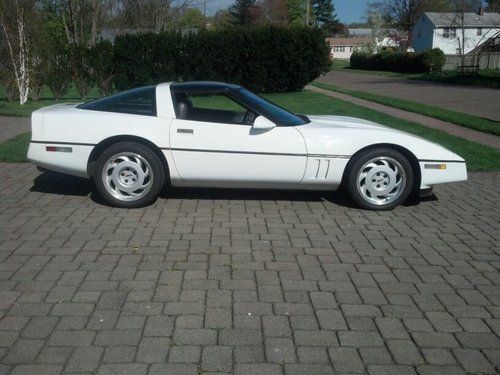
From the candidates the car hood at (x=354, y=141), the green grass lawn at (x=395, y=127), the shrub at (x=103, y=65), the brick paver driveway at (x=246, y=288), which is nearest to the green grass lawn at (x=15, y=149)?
the green grass lawn at (x=395, y=127)

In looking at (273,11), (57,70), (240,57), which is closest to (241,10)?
(273,11)

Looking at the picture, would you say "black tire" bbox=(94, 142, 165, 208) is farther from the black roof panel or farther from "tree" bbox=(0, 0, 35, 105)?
"tree" bbox=(0, 0, 35, 105)

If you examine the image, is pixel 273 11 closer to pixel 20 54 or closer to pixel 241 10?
pixel 241 10

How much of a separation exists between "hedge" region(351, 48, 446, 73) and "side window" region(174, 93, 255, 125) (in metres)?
42.1

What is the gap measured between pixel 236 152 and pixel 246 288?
216 cm

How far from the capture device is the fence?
48119 mm

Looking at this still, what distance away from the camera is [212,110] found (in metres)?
6.71

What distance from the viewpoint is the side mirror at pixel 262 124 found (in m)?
5.91

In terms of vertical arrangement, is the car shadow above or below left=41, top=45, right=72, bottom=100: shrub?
below

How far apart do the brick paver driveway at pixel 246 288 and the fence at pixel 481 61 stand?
45.9 metres

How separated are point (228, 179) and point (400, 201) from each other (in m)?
1.83

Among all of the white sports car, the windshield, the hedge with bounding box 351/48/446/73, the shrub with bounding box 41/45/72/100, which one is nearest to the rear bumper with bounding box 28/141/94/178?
the white sports car

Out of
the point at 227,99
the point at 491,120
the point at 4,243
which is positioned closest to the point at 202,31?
the point at 491,120

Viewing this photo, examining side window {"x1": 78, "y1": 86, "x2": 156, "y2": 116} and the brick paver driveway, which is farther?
side window {"x1": 78, "y1": 86, "x2": 156, "y2": 116}
